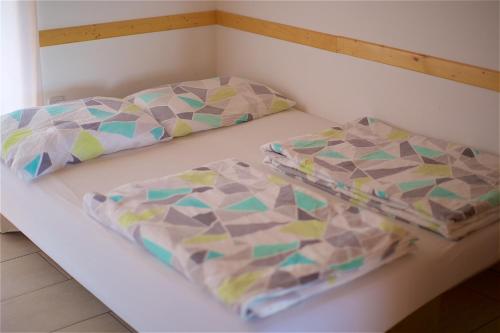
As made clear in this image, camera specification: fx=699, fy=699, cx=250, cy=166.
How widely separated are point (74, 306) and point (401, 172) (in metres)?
1.28

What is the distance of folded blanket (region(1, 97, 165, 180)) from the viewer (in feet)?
8.47

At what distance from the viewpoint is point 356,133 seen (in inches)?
115

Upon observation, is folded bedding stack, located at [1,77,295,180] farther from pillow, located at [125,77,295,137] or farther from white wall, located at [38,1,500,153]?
white wall, located at [38,1,500,153]

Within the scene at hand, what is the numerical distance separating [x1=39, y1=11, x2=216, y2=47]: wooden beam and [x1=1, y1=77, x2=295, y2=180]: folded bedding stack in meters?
0.34

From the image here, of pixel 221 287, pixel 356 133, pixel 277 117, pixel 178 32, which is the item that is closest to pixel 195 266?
pixel 221 287

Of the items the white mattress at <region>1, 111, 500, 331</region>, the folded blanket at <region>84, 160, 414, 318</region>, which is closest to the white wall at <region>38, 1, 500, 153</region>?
the white mattress at <region>1, 111, 500, 331</region>

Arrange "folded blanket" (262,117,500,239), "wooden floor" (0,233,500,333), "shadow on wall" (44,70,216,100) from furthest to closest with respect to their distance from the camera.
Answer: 1. "shadow on wall" (44,70,216,100)
2. "wooden floor" (0,233,500,333)
3. "folded blanket" (262,117,500,239)

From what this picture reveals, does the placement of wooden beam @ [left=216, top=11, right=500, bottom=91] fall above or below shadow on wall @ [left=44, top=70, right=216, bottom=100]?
above

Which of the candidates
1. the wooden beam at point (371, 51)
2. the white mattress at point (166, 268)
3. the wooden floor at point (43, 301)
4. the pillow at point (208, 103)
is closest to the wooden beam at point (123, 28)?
the wooden beam at point (371, 51)

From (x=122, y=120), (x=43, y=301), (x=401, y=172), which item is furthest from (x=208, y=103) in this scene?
(x=43, y=301)

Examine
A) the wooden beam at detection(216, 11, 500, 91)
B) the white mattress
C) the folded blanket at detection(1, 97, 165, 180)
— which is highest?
the wooden beam at detection(216, 11, 500, 91)

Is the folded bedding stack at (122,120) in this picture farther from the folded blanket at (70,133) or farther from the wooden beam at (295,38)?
the wooden beam at (295,38)

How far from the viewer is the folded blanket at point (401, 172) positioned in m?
2.30

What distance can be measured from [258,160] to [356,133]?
0.44m
